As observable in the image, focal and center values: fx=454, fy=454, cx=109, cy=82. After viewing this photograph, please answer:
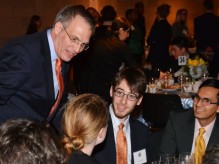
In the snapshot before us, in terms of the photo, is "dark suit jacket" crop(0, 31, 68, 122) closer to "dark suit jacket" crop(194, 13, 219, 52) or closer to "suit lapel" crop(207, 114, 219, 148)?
"suit lapel" crop(207, 114, 219, 148)

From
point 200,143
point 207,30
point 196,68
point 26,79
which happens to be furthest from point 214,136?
point 207,30

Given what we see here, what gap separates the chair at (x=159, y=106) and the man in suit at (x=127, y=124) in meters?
1.31

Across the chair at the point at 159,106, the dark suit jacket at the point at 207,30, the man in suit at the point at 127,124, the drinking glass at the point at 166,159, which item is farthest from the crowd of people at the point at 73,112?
the dark suit jacket at the point at 207,30

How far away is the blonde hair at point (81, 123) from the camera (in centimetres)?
235

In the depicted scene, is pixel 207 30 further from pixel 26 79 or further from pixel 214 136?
pixel 26 79

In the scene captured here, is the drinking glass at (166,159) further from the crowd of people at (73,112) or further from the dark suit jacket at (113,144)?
the dark suit jacket at (113,144)

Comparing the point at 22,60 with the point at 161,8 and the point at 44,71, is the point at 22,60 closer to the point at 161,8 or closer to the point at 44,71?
the point at 44,71

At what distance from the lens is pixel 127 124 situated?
3.27m

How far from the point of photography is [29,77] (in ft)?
8.58

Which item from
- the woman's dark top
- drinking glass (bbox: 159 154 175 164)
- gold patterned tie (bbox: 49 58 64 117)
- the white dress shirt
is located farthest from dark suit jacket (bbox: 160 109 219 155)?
the woman's dark top

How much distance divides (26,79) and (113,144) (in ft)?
2.84

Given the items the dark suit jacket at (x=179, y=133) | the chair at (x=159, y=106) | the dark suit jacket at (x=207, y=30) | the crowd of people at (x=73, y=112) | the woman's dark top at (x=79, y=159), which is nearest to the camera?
the crowd of people at (x=73, y=112)

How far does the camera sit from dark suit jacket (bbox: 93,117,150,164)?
311 centimetres

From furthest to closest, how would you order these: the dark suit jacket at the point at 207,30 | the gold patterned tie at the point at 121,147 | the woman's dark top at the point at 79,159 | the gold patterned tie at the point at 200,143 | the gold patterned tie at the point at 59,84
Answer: the dark suit jacket at the point at 207,30 < the gold patterned tie at the point at 121,147 < the gold patterned tie at the point at 200,143 < the gold patterned tie at the point at 59,84 < the woman's dark top at the point at 79,159
